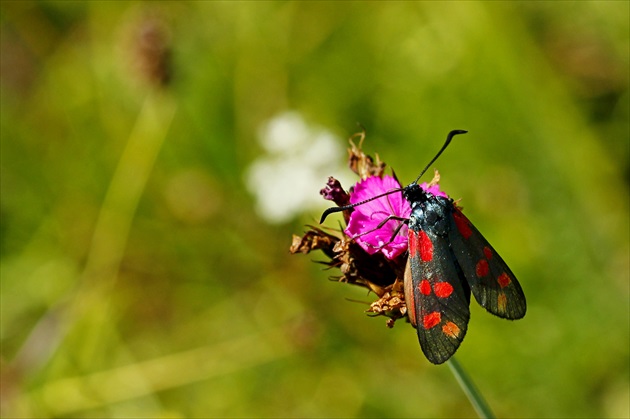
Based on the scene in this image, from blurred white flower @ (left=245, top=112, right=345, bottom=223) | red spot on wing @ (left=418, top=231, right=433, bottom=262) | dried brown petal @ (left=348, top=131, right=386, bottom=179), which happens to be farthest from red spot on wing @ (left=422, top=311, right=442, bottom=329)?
blurred white flower @ (left=245, top=112, right=345, bottom=223)

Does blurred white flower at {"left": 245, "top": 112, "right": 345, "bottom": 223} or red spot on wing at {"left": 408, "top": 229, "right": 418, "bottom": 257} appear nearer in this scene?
red spot on wing at {"left": 408, "top": 229, "right": 418, "bottom": 257}

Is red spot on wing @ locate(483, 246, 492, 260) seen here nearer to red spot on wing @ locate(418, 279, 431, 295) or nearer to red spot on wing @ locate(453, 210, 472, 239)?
red spot on wing @ locate(453, 210, 472, 239)

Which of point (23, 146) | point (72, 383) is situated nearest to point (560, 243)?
point (72, 383)

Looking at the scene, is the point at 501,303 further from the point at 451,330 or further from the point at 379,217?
the point at 379,217

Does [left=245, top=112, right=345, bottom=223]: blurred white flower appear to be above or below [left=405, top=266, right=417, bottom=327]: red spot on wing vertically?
above

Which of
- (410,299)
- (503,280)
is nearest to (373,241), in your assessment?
(410,299)
